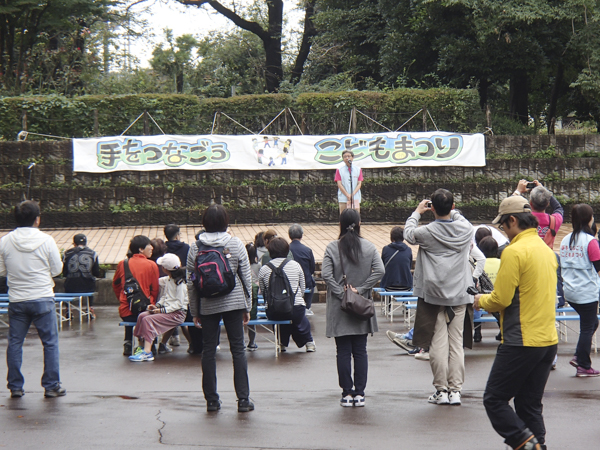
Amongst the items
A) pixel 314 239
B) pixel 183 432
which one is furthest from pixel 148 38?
pixel 183 432

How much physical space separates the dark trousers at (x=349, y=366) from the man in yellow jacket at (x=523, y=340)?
1.68m

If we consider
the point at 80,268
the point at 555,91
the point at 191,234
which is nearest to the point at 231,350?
the point at 80,268

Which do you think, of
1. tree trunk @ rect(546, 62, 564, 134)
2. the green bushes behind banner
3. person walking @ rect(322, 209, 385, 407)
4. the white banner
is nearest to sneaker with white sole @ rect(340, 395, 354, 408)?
person walking @ rect(322, 209, 385, 407)

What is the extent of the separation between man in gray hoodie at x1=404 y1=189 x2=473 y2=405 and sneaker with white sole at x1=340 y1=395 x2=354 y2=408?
2.29ft

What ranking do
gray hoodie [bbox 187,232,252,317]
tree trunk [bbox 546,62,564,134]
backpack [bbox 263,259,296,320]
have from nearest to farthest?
gray hoodie [bbox 187,232,252,317] → backpack [bbox 263,259,296,320] → tree trunk [bbox 546,62,564,134]

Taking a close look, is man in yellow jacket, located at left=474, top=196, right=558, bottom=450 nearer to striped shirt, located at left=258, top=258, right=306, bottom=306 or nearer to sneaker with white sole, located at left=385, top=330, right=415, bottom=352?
sneaker with white sole, located at left=385, top=330, right=415, bottom=352

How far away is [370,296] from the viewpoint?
614 cm

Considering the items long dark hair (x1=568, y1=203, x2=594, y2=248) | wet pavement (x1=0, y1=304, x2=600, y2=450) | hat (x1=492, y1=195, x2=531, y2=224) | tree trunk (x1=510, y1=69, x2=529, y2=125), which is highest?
tree trunk (x1=510, y1=69, x2=529, y2=125)

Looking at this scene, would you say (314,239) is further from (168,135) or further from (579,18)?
(579,18)

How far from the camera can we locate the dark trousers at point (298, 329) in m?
7.97

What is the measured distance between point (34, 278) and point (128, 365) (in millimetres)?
1821

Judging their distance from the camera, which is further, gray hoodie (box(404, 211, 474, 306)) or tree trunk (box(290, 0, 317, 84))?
tree trunk (box(290, 0, 317, 84))

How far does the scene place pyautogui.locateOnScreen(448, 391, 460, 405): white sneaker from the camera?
5859 millimetres

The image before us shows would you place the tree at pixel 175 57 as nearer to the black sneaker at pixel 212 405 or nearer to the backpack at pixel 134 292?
the backpack at pixel 134 292
